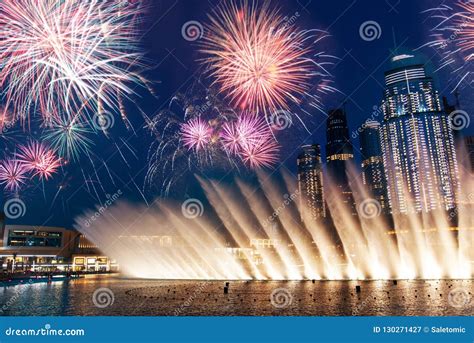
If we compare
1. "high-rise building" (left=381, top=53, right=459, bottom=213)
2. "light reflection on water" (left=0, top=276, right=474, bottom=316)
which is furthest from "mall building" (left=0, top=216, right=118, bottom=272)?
"high-rise building" (left=381, top=53, right=459, bottom=213)

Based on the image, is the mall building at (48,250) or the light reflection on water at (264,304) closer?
the light reflection on water at (264,304)

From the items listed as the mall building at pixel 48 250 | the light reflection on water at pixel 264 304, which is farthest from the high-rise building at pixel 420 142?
the light reflection on water at pixel 264 304

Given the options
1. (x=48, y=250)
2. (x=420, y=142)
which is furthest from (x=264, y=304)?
(x=420, y=142)

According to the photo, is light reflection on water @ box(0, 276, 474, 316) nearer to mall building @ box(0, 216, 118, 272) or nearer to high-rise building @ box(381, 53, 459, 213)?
mall building @ box(0, 216, 118, 272)

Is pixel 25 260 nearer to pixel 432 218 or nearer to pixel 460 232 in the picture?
pixel 460 232

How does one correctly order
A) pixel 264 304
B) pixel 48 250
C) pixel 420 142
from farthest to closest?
pixel 420 142
pixel 48 250
pixel 264 304

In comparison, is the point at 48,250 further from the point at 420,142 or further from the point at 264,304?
the point at 420,142

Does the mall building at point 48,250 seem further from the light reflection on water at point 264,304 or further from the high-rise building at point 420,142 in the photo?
the high-rise building at point 420,142
